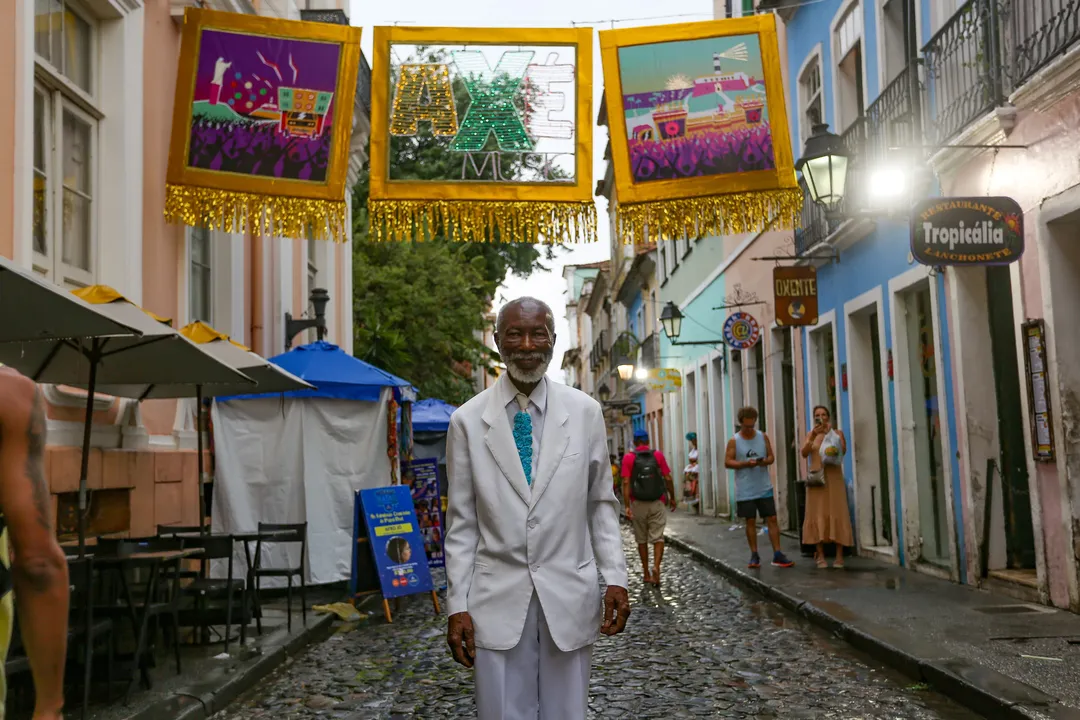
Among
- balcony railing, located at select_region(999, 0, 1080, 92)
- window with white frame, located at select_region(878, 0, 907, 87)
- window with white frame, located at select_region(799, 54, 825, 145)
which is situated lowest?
balcony railing, located at select_region(999, 0, 1080, 92)

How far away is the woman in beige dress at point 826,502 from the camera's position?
1359 centimetres

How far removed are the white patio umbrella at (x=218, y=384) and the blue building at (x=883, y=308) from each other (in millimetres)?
5863

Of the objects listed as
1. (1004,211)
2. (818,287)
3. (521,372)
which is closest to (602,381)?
(818,287)

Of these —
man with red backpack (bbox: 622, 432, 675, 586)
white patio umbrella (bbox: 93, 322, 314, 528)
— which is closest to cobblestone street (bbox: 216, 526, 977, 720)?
white patio umbrella (bbox: 93, 322, 314, 528)

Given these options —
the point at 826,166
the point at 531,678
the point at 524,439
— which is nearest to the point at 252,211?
the point at 826,166

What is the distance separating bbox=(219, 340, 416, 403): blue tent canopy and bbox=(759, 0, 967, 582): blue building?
563 cm

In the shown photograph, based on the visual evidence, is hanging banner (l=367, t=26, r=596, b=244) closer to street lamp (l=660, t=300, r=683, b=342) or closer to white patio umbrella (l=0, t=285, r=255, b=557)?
white patio umbrella (l=0, t=285, r=255, b=557)

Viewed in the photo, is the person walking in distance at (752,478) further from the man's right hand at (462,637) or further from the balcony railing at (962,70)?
the man's right hand at (462,637)

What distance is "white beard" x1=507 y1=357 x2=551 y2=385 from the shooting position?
3.88 m

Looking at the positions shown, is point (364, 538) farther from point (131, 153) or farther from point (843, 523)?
point (843, 523)

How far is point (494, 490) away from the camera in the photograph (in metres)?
3.76

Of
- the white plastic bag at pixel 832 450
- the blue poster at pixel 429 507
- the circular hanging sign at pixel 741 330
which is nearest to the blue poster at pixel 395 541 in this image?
the blue poster at pixel 429 507

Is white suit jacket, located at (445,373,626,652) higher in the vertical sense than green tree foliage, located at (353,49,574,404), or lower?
lower

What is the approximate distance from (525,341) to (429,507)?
10004mm
